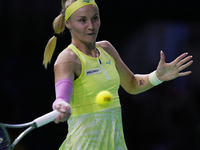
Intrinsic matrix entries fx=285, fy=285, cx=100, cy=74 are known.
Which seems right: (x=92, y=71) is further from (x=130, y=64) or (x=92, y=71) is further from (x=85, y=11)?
(x=130, y=64)

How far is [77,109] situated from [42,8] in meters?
1.79

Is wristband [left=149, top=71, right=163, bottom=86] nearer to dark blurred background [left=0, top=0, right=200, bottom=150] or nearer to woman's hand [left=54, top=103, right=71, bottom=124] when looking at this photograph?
woman's hand [left=54, top=103, right=71, bottom=124]

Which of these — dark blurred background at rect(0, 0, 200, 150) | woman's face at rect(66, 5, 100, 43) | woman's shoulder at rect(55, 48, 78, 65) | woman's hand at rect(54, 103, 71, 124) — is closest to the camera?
woman's hand at rect(54, 103, 71, 124)

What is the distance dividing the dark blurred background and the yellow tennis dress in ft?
4.86

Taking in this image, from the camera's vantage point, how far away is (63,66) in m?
1.61

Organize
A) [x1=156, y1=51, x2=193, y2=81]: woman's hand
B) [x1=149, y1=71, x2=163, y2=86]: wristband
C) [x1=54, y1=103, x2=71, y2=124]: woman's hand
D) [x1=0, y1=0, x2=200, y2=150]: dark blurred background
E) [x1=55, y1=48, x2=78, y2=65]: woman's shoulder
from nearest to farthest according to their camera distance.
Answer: [x1=54, y1=103, x2=71, y2=124]: woman's hand
[x1=55, y1=48, x2=78, y2=65]: woman's shoulder
[x1=156, y1=51, x2=193, y2=81]: woman's hand
[x1=149, y1=71, x2=163, y2=86]: wristband
[x1=0, y1=0, x2=200, y2=150]: dark blurred background

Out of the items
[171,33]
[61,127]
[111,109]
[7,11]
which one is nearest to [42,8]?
[7,11]

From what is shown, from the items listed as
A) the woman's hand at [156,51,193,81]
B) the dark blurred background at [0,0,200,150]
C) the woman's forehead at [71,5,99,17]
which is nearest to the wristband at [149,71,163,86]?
the woman's hand at [156,51,193,81]

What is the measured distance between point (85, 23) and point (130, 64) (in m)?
1.82

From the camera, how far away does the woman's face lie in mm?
1762

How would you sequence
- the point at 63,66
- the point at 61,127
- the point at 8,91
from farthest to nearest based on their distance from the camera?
the point at 61,127, the point at 8,91, the point at 63,66

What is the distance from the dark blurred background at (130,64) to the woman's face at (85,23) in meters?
1.44

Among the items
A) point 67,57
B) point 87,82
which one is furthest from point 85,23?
point 87,82

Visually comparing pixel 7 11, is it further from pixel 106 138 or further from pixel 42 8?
pixel 106 138
